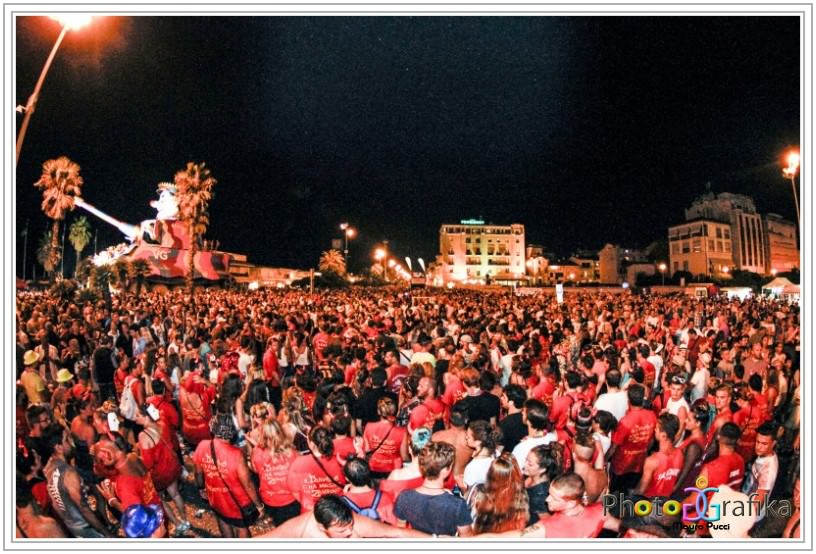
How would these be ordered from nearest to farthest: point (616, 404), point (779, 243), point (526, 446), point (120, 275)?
point (526, 446), point (616, 404), point (120, 275), point (779, 243)

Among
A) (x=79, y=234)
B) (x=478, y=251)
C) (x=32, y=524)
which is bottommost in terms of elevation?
(x=32, y=524)

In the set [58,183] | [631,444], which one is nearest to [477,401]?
[631,444]

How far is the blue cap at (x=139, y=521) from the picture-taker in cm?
375

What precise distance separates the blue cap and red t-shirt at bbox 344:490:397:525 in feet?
A: 4.82

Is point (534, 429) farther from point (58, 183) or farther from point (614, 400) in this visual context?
point (58, 183)

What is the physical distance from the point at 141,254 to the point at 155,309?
36.5 metres

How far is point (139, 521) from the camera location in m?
3.78

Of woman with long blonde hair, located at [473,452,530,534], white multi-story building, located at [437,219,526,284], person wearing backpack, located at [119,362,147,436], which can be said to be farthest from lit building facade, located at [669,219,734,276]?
woman with long blonde hair, located at [473,452,530,534]

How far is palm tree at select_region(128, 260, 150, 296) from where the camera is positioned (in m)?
39.8

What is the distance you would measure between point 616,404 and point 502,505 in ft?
9.95

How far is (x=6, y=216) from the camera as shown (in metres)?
5.33

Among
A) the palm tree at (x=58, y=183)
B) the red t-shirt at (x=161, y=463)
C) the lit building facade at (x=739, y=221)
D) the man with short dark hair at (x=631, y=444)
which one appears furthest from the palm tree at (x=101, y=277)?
the lit building facade at (x=739, y=221)

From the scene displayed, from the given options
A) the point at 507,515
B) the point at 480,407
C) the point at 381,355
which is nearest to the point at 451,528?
the point at 507,515

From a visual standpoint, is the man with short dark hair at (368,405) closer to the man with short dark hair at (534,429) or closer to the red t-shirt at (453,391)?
the red t-shirt at (453,391)
